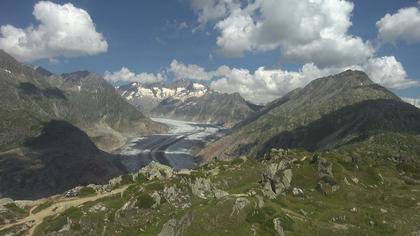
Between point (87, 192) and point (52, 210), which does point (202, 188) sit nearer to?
point (87, 192)

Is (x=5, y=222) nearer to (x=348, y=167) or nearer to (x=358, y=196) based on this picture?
(x=358, y=196)

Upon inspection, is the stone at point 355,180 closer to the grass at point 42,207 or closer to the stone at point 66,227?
the stone at point 66,227

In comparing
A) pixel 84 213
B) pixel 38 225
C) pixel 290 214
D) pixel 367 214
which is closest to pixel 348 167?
pixel 367 214

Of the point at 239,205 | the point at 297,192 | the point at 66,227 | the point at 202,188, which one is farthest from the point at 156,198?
the point at 297,192

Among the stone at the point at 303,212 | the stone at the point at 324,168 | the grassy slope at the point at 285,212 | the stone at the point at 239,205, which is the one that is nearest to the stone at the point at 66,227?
the grassy slope at the point at 285,212

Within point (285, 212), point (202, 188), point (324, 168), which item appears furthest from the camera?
point (324, 168)

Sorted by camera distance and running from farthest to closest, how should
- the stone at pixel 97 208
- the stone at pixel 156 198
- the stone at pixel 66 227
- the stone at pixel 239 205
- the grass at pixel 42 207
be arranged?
the grass at pixel 42 207 → the stone at pixel 97 208 → the stone at pixel 156 198 → the stone at pixel 66 227 → the stone at pixel 239 205

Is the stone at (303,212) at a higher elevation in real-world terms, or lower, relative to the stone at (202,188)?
lower

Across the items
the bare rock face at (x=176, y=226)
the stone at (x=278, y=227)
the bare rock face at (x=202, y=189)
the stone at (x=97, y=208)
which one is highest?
the bare rock face at (x=202, y=189)
